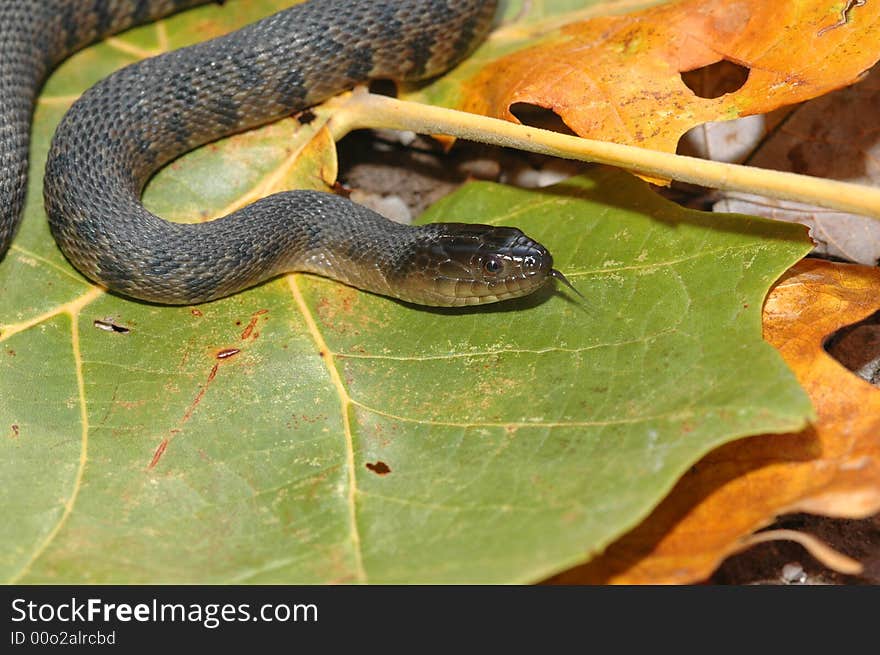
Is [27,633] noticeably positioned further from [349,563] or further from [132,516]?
[349,563]

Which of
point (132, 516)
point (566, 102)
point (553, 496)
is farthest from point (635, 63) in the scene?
point (132, 516)

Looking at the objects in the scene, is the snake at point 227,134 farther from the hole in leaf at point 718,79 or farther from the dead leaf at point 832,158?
the dead leaf at point 832,158

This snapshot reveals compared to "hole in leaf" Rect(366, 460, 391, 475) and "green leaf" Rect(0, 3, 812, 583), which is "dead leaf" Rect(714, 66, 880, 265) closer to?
"green leaf" Rect(0, 3, 812, 583)

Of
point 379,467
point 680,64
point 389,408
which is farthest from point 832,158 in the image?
point 379,467

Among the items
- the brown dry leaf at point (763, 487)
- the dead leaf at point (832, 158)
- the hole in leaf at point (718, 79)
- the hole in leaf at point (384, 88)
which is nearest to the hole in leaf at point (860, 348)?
the dead leaf at point (832, 158)

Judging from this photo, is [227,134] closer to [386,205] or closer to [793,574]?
[386,205]

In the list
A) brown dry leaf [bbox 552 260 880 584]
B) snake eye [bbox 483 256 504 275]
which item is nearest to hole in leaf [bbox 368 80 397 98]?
snake eye [bbox 483 256 504 275]
